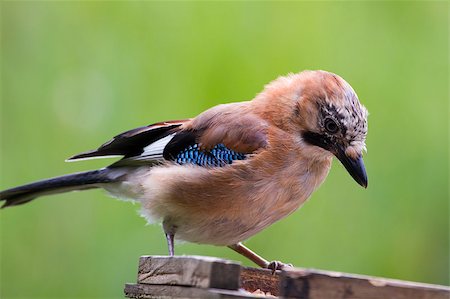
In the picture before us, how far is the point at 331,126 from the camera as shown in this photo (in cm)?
316

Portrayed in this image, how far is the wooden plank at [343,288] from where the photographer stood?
1.94 meters

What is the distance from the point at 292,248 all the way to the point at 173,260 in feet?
6.02

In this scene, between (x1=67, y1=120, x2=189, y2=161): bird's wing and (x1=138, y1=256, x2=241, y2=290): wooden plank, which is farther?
(x1=67, y1=120, x2=189, y2=161): bird's wing

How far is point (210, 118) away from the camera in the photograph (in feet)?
11.3

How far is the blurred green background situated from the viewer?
398cm

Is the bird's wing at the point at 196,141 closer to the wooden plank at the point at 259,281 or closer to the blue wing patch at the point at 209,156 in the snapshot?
the blue wing patch at the point at 209,156

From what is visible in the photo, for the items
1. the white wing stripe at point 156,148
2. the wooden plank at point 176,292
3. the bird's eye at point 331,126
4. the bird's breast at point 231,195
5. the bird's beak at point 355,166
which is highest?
the bird's eye at point 331,126

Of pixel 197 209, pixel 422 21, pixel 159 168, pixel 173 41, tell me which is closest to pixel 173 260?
pixel 197 209

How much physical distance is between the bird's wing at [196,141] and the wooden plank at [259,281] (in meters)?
0.55

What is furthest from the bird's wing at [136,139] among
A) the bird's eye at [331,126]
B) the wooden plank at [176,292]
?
the wooden plank at [176,292]

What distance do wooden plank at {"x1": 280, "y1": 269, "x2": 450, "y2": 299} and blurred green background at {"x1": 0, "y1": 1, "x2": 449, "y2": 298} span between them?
1.92 metres

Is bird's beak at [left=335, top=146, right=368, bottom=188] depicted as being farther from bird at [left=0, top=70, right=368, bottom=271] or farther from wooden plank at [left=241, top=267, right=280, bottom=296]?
wooden plank at [left=241, top=267, right=280, bottom=296]

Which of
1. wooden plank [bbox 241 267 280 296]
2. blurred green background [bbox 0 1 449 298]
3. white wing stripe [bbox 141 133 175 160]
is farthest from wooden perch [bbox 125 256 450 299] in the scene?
blurred green background [bbox 0 1 449 298]

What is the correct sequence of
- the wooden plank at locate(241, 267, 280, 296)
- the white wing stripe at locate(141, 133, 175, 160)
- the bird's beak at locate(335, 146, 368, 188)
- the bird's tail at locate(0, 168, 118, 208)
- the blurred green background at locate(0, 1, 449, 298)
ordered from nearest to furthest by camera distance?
the wooden plank at locate(241, 267, 280, 296) < the bird's beak at locate(335, 146, 368, 188) < the white wing stripe at locate(141, 133, 175, 160) < the bird's tail at locate(0, 168, 118, 208) < the blurred green background at locate(0, 1, 449, 298)
